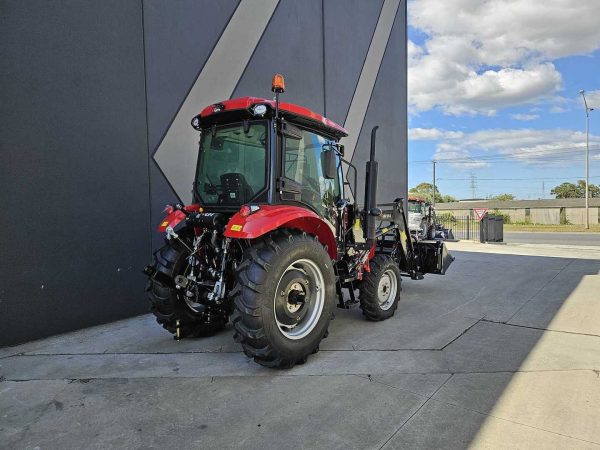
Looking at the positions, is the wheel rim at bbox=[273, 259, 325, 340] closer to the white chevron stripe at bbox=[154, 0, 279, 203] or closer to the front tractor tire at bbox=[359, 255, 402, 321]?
the front tractor tire at bbox=[359, 255, 402, 321]

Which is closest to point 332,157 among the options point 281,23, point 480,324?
point 480,324

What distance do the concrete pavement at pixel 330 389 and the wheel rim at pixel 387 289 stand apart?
10.7 inches

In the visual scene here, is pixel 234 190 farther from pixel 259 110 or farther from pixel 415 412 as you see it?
pixel 415 412

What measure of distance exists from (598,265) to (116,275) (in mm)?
11231

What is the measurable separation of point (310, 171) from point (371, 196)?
1014 mm

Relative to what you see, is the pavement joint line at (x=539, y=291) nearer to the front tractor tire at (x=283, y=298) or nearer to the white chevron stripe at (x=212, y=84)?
the front tractor tire at (x=283, y=298)

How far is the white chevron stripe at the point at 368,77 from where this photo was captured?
402 inches

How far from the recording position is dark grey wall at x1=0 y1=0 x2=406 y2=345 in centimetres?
431

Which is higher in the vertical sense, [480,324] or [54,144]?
[54,144]

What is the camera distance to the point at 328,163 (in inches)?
171

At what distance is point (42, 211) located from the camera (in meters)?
4.51

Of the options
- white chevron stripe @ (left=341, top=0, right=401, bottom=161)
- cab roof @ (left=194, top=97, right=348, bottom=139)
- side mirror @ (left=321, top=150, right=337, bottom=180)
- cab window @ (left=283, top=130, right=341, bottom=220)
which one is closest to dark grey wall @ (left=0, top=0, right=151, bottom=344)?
cab roof @ (left=194, top=97, right=348, bottom=139)

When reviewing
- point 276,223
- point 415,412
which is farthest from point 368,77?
point 415,412

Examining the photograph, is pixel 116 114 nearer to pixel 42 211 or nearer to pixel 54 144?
pixel 54 144
